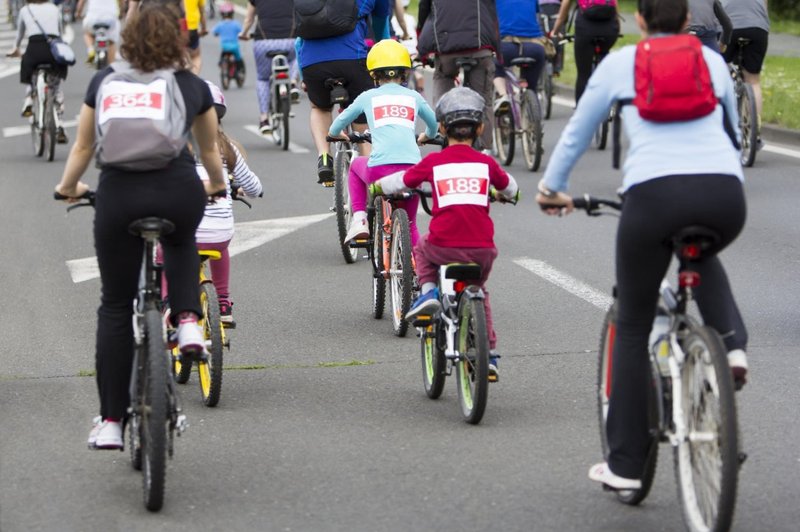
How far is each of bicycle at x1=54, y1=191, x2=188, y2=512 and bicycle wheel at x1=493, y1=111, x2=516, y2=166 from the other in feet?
33.6

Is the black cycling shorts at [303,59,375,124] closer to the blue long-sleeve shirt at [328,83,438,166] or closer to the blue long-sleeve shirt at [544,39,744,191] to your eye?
the blue long-sleeve shirt at [328,83,438,166]

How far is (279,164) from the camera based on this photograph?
17.1 meters

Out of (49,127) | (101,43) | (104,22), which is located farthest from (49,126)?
(104,22)

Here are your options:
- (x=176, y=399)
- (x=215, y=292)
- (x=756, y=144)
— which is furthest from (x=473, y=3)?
(x=176, y=399)

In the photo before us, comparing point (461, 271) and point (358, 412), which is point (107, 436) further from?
point (461, 271)

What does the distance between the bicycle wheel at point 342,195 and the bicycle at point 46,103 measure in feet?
22.4

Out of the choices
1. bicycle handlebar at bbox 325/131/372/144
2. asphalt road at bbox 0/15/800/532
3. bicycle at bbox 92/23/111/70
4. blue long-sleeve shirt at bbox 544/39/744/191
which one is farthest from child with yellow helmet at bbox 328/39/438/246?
bicycle at bbox 92/23/111/70

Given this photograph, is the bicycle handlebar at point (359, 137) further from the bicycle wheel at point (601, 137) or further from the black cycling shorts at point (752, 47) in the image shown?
the bicycle wheel at point (601, 137)

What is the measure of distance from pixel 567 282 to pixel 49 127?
8720mm

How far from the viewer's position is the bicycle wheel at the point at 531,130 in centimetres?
1558

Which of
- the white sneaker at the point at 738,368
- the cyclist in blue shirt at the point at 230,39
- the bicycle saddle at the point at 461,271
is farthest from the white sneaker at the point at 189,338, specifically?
the cyclist in blue shirt at the point at 230,39

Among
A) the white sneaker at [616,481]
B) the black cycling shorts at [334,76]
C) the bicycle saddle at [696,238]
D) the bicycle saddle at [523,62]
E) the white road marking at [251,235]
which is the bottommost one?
the white road marking at [251,235]

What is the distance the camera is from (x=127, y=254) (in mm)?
5875

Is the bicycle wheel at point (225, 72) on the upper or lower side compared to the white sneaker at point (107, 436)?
lower
